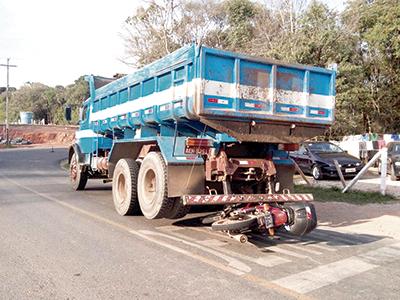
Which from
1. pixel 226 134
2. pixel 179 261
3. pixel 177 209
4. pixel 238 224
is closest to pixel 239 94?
pixel 226 134

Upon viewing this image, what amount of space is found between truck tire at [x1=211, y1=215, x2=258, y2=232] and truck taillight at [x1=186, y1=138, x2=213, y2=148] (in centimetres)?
125

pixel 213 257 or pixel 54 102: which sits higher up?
pixel 54 102

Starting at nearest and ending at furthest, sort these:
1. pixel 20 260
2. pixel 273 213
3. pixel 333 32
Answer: pixel 20 260, pixel 273 213, pixel 333 32

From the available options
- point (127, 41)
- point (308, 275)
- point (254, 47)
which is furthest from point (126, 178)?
point (127, 41)

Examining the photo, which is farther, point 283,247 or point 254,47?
point 254,47

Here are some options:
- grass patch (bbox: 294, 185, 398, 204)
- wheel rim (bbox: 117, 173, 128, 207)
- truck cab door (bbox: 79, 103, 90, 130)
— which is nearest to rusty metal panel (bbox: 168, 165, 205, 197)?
wheel rim (bbox: 117, 173, 128, 207)

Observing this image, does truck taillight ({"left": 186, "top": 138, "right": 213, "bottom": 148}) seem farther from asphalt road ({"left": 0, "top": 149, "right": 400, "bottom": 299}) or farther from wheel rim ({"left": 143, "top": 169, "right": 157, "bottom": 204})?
asphalt road ({"left": 0, "top": 149, "right": 400, "bottom": 299})

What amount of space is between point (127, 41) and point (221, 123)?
93.9 feet

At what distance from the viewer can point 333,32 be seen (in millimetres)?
25031

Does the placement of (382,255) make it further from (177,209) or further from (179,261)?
(177,209)

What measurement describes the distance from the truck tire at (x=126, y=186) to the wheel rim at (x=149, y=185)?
19.1 inches

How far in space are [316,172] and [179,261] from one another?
467 inches

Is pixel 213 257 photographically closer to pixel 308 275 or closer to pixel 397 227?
pixel 308 275

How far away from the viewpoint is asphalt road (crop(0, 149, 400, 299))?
14.6 feet
